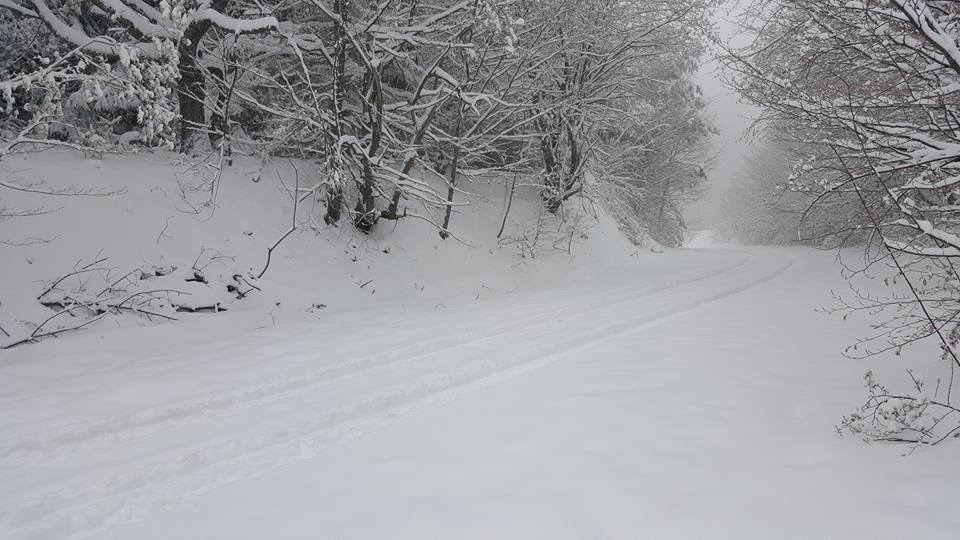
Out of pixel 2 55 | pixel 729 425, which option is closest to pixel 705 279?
pixel 729 425

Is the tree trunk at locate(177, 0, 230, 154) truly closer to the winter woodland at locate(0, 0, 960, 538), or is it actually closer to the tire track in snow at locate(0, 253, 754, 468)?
the winter woodland at locate(0, 0, 960, 538)

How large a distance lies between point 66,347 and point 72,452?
3085 mm

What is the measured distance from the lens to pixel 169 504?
9.92 feet

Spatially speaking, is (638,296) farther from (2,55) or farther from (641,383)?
(2,55)

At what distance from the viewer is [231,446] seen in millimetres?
3729

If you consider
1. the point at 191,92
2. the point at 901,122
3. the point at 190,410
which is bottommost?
the point at 190,410

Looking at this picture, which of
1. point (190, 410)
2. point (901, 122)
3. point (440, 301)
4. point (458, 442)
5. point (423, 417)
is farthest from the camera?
point (440, 301)

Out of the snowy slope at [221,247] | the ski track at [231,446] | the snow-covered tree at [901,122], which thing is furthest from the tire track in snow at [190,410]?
the snow-covered tree at [901,122]

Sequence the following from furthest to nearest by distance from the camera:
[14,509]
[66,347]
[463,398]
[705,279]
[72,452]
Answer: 1. [705,279]
2. [66,347]
3. [463,398]
4. [72,452]
5. [14,509]

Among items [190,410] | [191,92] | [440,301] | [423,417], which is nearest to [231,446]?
[190,410]

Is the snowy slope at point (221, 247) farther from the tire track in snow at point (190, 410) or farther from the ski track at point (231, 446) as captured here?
the ski track at point (231, 446)

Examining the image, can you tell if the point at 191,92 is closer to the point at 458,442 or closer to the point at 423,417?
the point at 423,417

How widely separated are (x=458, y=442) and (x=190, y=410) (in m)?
2.44

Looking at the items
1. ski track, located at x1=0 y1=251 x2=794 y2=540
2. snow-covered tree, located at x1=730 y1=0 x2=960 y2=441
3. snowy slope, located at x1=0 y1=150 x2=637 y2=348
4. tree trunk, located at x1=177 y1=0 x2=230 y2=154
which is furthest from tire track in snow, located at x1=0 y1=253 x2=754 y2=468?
tree trunk, located at x1=177 y1=0 x2=230 y2=154
